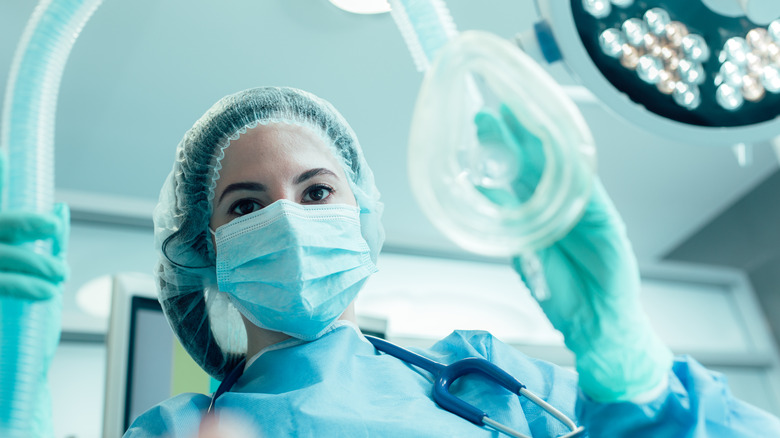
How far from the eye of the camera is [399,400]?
1.06 metres

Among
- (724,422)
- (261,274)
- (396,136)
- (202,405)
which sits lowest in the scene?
(202,405)

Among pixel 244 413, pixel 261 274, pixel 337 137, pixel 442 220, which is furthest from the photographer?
pixel 337 137

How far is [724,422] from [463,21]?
5.60ft

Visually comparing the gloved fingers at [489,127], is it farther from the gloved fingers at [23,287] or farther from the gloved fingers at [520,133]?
the gloved fingers at [23,287]

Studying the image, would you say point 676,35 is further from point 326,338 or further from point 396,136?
point 396,136

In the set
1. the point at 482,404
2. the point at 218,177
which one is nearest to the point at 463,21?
the point at 218,177

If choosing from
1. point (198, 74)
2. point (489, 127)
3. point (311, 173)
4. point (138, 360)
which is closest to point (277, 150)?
point (311, 173)

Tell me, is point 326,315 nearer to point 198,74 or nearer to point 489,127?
point 489,127

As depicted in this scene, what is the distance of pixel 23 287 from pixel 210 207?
344 millimetres

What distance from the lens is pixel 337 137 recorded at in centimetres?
134

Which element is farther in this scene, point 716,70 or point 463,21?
point 463,21

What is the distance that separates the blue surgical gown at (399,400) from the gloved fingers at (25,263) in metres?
0.30

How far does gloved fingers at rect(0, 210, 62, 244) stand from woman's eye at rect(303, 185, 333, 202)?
0.42 metres

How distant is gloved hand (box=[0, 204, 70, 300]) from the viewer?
1.06m
